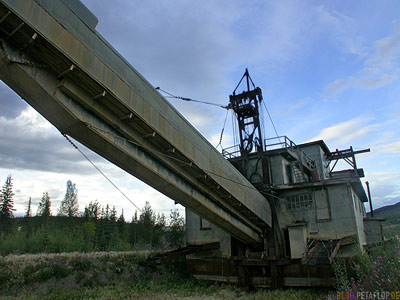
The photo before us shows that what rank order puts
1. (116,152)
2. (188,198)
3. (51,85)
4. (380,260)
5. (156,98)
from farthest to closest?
(188,198), (156,98), (116,152), (380,260), (51,85)

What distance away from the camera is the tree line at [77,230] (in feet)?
109

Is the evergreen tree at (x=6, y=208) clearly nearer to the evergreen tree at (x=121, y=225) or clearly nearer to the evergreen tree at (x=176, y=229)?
the evergreen tree at (x=121, y=225)

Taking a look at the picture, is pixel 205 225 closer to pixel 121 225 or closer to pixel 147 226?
pixel 147 226

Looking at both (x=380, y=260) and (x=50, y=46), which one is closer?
(x=50, y=46)

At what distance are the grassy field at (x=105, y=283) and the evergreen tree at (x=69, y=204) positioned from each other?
53643mm

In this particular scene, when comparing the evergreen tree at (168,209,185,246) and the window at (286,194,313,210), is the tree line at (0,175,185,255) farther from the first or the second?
the window at (286,194,313,210)

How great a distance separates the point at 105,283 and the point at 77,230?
42.7m

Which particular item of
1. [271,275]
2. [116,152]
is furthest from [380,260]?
[116,152]

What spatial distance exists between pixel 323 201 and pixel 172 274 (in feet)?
29.5

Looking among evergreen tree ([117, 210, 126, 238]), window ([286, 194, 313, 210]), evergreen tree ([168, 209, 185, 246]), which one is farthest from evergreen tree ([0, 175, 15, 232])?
window ([286, 194, 313, 210])

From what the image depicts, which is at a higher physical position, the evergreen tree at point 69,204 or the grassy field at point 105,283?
the evergreen tree at point 69,204

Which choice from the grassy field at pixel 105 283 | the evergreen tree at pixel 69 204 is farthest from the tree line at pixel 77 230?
the grassy field at pixel 105 283

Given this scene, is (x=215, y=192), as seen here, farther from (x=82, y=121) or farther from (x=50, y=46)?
(x=50, y=46)

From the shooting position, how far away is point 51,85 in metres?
6.57
